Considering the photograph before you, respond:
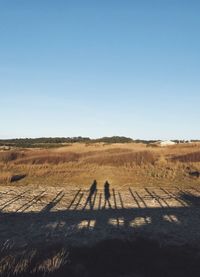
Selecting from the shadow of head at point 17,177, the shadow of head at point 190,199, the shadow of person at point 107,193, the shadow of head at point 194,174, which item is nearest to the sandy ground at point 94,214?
the shadow of head at point 190,199

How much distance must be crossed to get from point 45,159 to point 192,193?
22783mm

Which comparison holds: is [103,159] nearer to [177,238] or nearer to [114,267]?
[177,238]

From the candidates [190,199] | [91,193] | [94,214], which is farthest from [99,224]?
[91,193]

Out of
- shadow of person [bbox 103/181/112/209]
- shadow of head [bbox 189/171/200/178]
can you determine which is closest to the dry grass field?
shadow of person [bbox 103/181/112/209]

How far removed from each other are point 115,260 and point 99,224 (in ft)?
14.6

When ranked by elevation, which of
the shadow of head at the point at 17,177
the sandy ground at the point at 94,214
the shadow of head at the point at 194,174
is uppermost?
the shadow of head at the point at 194,174

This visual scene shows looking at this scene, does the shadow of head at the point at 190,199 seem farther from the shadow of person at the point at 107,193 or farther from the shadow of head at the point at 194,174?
the shadow of head at the point at 194,174

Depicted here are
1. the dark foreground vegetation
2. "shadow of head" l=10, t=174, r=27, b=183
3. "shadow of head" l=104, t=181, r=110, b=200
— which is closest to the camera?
the dark foreground vegetation

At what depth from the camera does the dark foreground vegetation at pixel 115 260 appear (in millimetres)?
11555

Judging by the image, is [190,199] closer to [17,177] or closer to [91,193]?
[91,193]

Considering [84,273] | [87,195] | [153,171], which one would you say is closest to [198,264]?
[84,273]

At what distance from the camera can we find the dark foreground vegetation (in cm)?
1155

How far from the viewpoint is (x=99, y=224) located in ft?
56.1

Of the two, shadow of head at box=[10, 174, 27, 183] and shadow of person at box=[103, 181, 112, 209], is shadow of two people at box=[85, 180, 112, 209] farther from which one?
shadow of head at box=[10, 174, 27, 183]
